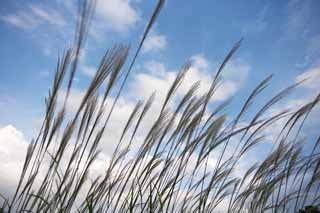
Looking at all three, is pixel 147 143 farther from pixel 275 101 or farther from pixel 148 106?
pixel 275 101

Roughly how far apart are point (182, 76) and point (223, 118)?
0.55m

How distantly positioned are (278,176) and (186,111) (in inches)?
50.1

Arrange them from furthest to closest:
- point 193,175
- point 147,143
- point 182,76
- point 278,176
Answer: point 278,176 < point 193,175 < point 147,143 < point 182,76

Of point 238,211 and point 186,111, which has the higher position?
point 186,111

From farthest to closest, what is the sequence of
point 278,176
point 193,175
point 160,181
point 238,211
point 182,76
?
point 238,211 → point 278,176 → point 193,175 → point 160,181 → point 182,76

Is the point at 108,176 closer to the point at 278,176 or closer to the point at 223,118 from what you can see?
the point at 223,118

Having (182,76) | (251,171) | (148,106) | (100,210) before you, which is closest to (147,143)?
(148,106)

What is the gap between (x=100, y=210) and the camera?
208cm

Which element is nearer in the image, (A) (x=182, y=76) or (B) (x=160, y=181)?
(A) (x=182, y=76)

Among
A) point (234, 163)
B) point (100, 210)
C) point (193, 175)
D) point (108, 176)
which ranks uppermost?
point (234, 163)

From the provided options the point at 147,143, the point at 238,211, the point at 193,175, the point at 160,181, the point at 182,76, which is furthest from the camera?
the point at 238,211

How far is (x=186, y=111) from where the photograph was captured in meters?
1.91

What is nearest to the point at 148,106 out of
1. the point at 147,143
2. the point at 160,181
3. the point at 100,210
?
the point at 147,143

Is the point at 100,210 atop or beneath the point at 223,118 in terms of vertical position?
beneath
